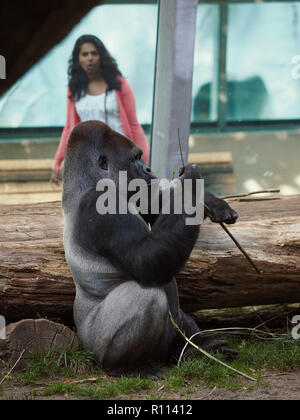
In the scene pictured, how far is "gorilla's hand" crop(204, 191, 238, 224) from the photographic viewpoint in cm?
278

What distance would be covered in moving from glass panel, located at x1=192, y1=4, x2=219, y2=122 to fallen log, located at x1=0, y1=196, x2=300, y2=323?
9.06 feet

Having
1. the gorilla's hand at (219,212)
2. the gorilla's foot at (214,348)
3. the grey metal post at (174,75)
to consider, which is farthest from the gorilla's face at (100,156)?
the grey metal post at (174,75)

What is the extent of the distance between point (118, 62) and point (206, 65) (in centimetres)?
96

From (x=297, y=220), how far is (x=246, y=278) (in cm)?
44

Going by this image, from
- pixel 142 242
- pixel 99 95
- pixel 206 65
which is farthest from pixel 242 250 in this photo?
pixel 206 65

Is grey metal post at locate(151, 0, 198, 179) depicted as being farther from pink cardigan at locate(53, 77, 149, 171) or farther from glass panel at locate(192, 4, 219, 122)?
glass panel at locate(192, 4, 219, 122)

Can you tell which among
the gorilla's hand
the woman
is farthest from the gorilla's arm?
the woman

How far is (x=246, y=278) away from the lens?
10.6 feet

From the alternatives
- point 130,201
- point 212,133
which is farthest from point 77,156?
point 212,133

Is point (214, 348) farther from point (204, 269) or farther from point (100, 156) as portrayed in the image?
point (100, 156)

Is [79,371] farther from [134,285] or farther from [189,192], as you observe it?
[189,192]

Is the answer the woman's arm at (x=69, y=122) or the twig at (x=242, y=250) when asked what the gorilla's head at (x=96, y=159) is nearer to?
the twig at (x=242, y=250)

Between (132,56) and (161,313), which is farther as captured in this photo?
Result: (132,56)

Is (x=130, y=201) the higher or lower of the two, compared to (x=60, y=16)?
lower
